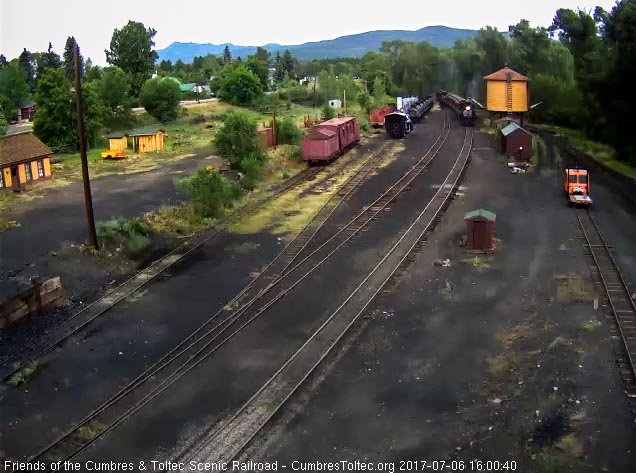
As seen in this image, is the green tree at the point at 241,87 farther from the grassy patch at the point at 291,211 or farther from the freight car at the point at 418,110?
the grassy patch at the point at 291,211

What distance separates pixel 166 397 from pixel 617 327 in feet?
35.4

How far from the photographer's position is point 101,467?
1089cm

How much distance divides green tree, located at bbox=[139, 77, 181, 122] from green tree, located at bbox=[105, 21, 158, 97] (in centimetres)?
1466

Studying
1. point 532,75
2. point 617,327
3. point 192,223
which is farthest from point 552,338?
point 532,75

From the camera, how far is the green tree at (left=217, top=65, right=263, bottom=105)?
78.7 m

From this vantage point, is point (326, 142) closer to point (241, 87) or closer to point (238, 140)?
point (238, 140)

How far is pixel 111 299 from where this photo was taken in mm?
18922

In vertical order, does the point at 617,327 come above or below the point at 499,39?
below

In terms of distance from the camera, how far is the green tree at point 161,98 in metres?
64.6

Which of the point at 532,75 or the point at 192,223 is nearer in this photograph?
the point at 192,223

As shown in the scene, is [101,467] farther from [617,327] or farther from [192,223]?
[192,223]

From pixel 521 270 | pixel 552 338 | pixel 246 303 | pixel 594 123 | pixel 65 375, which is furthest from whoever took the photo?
pixel 594 123

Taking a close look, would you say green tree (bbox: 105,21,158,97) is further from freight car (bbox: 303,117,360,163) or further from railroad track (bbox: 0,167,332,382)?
railroad track (bbox: 0,167,332,382)

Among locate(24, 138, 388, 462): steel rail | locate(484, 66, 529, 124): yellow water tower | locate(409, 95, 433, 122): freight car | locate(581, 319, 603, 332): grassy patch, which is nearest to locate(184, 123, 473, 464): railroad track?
locate(24, 138, 388, 462): steel rail
